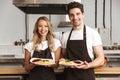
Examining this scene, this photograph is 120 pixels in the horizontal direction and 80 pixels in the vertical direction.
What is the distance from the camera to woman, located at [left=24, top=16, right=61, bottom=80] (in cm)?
191

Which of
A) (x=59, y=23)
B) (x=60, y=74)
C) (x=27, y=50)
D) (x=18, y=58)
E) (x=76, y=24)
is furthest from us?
(x=59, y=23)

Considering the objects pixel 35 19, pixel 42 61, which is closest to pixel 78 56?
pixel 42 61

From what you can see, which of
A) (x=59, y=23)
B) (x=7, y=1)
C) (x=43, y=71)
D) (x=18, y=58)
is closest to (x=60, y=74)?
(x=43, y=71)

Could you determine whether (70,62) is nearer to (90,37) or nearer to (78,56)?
(78,56)

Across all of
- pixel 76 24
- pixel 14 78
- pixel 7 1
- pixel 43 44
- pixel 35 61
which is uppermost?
pixel 7 1

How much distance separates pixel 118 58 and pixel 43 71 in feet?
5.27

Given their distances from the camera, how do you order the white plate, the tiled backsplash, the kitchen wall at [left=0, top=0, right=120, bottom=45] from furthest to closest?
the kitchen wall at [left=0, top=0, right=120, bottom=45], the tiled backsplash, the white plate

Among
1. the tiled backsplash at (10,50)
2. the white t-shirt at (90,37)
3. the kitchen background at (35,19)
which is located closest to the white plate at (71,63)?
the white t-shirt at (90,37)

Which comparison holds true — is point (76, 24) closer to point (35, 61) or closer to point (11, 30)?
point (35, 61)

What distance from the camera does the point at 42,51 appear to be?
77.2 inches

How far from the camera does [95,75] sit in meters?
2.06

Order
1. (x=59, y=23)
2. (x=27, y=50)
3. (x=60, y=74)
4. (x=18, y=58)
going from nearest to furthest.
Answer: (x=27, y=50), (x=60, y=74), (x=18, y=58), (x=59, y=23)

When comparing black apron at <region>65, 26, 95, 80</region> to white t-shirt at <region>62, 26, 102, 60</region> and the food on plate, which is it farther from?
the food on plate

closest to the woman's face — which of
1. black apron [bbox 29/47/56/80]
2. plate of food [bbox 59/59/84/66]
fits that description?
black apron [bbox 29/47/56/80]
